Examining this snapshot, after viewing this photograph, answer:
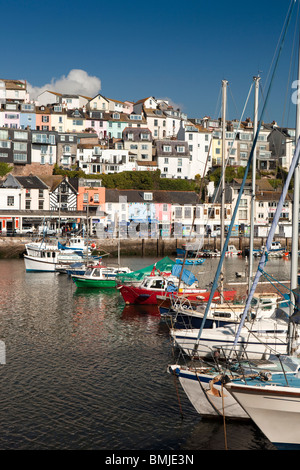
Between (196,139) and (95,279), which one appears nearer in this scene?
(95,279)

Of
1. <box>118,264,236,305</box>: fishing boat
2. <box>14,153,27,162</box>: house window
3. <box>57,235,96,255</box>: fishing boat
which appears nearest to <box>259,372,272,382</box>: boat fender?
<box>118,264,236,305</box>: fishing boat

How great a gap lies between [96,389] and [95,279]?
78.4 ft

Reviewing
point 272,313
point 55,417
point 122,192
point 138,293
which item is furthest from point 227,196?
point 55,417

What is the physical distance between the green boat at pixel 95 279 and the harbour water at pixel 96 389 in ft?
27.7

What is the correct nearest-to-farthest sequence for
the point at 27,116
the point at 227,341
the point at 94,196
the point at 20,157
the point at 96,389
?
the point at 96,389, the point at 227,341, the point at 94,196, the point at 20,157, the point at 27,116

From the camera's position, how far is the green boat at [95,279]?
1697 inches

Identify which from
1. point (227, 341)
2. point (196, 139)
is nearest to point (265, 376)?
point (227, 341)

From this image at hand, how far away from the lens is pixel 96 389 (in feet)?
63.6

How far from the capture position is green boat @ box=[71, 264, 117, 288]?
4309cm

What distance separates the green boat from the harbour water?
8447 mm

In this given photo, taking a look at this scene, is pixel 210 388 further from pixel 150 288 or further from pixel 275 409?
pixel 150 288

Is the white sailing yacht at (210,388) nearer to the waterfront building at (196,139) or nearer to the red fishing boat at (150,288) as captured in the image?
the red fishing boat at (150,288)

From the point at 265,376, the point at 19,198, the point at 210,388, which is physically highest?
the point at 19,198

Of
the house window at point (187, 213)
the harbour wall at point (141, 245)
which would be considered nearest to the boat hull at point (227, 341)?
the harbour wall at point (141, 245)
